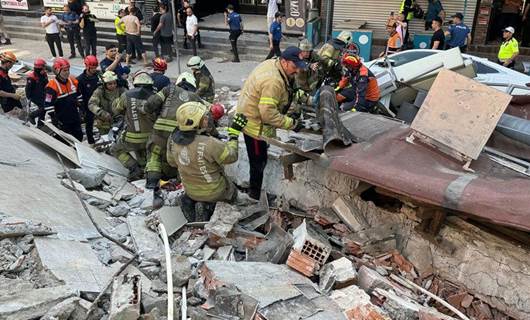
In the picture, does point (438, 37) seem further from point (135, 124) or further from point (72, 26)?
point (72, 26)

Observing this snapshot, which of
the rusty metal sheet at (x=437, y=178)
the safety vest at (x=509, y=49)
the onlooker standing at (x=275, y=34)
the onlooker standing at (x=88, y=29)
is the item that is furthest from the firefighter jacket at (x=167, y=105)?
the onlooker standing at (x=88, y=29)

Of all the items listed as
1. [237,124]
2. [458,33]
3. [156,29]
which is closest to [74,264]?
[237,124]

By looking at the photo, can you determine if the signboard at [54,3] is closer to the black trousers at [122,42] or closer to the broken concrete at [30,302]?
the black trousers at [122,42]

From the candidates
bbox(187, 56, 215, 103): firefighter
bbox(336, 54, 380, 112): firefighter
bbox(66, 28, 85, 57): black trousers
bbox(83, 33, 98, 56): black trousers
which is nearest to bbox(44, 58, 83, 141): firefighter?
bbox(187, 56, 215, 103): firefighter

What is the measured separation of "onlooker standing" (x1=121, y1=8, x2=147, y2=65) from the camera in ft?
41.4

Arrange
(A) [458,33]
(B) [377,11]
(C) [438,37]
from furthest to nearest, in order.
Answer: (B) [377,11] → (A) [458,33] → (C) [438,37]

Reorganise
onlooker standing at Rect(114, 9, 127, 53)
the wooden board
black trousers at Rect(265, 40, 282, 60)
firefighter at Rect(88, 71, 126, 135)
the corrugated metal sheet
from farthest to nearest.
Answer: onlooker standing at Rect(114, 9, 127, 53) → the corrugated metal sheet → black trousers at Rect(265, 40, 282, 60) → firefighter at Rect(88, 71, 126, 135) → the wooden board

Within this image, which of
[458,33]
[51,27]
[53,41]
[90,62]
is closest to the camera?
[90,62]

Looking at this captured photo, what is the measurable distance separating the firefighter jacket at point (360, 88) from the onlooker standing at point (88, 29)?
9.26 meters

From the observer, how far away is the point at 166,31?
12.8 meters

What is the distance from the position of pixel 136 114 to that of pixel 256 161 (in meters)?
1.76

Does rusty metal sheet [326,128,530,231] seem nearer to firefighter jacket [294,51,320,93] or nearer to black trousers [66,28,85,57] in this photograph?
firefighter jacket [294,51,320,93]

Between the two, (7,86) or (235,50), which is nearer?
(7,86)

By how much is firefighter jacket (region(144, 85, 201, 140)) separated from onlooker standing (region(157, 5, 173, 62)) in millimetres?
7457
